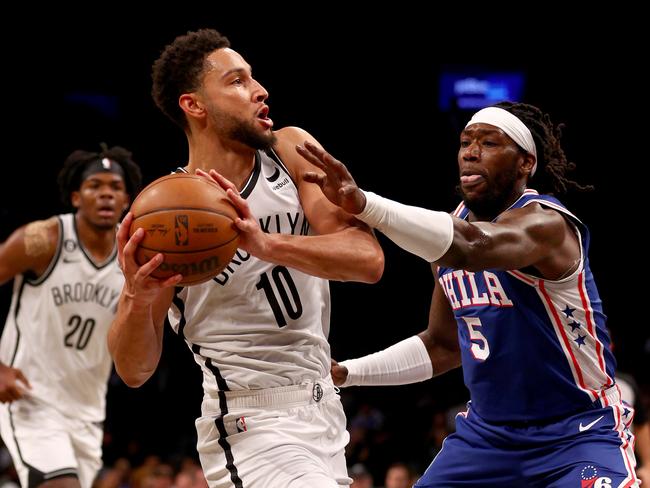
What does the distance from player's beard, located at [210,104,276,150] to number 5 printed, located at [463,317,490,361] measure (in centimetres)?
106

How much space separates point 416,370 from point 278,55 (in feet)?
31.5

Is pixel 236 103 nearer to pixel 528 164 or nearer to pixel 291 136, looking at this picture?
pixel 291 136

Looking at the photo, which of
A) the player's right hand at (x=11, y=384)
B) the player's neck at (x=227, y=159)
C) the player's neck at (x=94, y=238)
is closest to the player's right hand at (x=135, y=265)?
the player's neck at (x=227, y=159)

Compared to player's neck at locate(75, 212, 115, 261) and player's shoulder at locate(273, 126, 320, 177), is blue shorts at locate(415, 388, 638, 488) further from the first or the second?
player's neck at locate(75, 212, 115, 261)

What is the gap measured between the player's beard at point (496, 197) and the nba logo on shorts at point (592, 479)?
106 cm

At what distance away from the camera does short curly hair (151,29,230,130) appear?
346 centimetres

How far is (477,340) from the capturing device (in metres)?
3.66

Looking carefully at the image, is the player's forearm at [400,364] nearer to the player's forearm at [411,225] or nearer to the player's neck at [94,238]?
the player's forearm at [411,225]

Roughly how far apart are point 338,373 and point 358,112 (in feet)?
31.3

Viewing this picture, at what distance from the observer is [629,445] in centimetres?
353

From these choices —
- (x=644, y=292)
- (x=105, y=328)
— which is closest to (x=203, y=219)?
(x=105, y=328)

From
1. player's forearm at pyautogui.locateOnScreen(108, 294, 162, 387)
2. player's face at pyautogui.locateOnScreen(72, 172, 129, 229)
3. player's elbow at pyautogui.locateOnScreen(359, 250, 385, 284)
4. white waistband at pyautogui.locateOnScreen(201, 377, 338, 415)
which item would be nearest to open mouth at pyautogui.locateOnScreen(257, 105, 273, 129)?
player's elbow at pyautogui.locateOnScreen(359, 250, 385, 284)

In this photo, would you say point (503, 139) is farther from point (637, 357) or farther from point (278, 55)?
point (278, 55)

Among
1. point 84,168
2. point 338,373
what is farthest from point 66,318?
point 338,373
